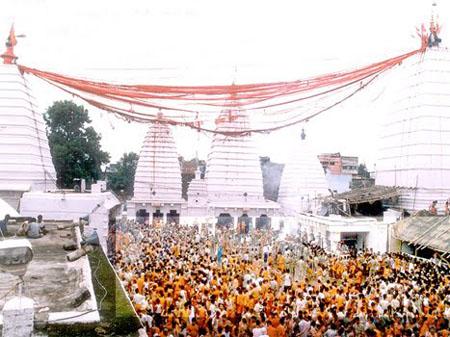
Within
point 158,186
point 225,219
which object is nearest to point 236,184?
point 225,219

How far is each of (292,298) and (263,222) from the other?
72.6 ft

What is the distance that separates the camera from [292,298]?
10836 millimetres

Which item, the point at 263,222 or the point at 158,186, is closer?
the point at 263,222

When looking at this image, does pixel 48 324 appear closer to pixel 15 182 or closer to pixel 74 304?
pixel 74 304

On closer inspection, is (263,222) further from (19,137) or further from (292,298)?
(292,298)

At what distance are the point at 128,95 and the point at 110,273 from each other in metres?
4.04

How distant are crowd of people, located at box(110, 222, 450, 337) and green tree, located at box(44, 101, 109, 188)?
20.5m

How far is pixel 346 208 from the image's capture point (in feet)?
80.5

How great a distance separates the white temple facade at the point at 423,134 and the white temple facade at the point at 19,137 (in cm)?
1909

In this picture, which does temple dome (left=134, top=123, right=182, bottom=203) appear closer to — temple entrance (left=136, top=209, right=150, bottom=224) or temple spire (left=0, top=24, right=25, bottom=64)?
temple entrance (left=136, top=209, right=150, bottom=224)

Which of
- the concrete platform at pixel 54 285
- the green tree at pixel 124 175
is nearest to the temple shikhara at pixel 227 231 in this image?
the concrete platform at pixel 54 285

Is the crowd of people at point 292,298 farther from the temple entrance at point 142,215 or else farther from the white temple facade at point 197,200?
the temple entrance at point 142,215

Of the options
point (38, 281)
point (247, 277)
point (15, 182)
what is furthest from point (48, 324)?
point (15, 182)

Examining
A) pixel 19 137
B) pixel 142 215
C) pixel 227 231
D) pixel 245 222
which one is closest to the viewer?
pixel 19 137
